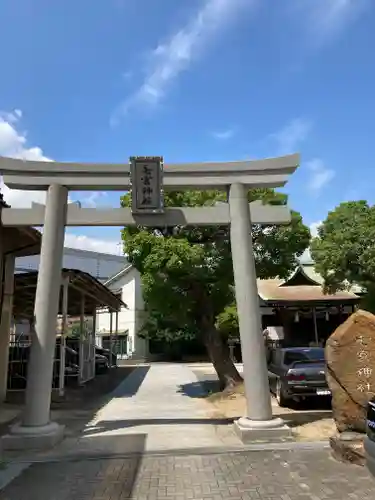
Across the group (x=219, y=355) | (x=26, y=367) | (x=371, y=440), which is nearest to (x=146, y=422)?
(x=219, y=355)

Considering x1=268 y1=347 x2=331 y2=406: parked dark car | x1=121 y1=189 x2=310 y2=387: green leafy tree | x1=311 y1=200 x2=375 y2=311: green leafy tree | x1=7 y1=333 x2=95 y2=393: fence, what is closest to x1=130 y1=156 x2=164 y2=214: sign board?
x1=121 y1=189 x2=310 y2=387: green leafy tree

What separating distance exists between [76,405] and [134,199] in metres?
7.13

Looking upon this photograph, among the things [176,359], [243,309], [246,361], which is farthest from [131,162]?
[176,359]

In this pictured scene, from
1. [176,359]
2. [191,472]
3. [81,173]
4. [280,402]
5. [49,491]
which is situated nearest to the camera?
[49,491]

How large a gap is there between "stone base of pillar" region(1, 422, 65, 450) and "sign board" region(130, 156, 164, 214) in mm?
4287

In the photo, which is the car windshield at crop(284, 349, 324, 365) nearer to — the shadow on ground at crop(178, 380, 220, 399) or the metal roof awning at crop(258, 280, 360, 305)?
the shadow on ground at crop(178, 380, 220, 399)

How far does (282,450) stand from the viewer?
7164mm

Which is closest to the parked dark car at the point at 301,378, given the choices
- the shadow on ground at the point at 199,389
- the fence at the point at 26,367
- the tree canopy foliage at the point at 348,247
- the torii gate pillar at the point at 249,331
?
the torii gate pillar at the point at 249,331

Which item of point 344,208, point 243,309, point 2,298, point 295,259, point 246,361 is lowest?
point 246,361

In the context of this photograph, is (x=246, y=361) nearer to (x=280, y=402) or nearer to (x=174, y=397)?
(x=280, y=402)

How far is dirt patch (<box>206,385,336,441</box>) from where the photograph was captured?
8374 millimetres

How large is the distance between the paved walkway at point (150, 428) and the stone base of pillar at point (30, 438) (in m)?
0.23

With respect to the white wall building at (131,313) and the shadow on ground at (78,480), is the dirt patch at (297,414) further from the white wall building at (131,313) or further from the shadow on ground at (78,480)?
the white wall building at (131,313)

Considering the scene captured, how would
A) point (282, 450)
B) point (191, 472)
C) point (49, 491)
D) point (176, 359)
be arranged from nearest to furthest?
point (49, 491), point (191, 472), point (282, 450), point (176, 359)
